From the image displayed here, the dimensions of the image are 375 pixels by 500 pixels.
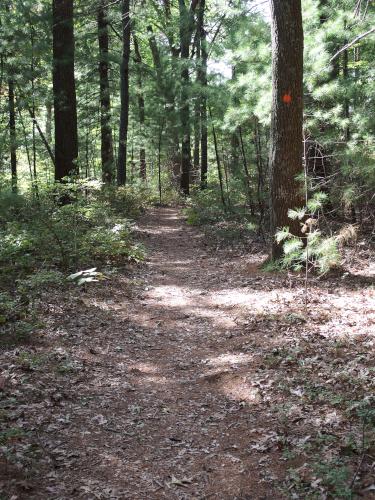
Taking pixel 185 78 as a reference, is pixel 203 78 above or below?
below

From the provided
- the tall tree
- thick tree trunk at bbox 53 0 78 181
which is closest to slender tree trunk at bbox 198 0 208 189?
the tall tree

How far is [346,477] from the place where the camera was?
3.03 m

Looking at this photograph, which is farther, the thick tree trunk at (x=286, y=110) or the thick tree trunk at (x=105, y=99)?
the thick tree trunk at (x=105, y=99)

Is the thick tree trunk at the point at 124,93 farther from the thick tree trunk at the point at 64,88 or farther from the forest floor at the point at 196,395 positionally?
the forest floor at the point at 196,395

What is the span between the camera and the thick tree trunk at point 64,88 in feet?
36.6

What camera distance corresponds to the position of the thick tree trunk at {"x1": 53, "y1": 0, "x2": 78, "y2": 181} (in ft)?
36.6

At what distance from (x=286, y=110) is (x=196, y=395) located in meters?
5.14

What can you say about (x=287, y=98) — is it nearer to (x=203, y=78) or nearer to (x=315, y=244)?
(x=315, y=244)

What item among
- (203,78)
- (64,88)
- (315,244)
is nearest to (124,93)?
(203,78)

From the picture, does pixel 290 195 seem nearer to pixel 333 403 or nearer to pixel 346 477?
pixel 333 403

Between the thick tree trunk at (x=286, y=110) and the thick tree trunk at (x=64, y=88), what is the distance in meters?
5.48

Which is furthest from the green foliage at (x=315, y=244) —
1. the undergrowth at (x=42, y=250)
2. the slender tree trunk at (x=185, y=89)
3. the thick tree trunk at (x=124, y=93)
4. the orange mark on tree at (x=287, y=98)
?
the thick tree trunk at (x=124, y=93)

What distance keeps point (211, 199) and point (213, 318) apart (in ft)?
38.5

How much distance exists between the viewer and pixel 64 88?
1142cm
